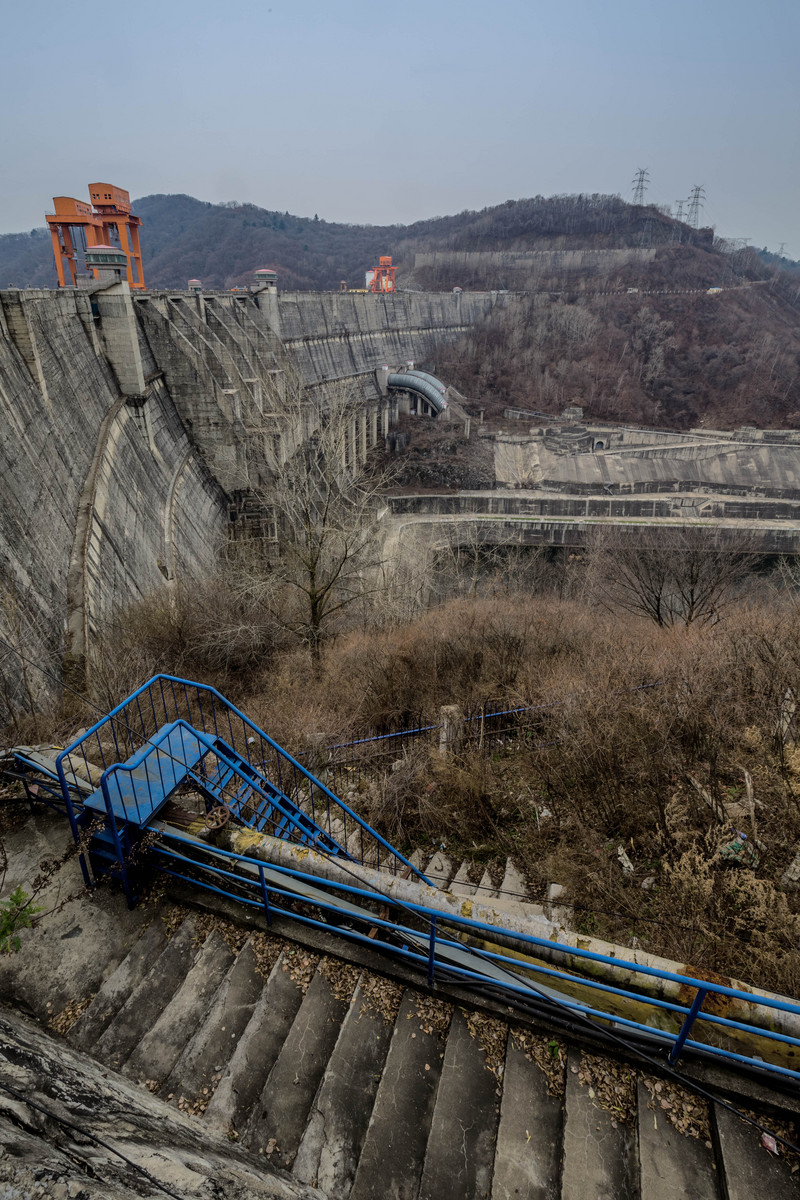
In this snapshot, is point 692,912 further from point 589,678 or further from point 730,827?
point 589,678

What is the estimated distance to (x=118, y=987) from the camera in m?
4.20

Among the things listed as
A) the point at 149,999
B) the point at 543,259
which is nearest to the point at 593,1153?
the point at 149,999

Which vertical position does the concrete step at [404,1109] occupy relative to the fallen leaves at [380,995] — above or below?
below

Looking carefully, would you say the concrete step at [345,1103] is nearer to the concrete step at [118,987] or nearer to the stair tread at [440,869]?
the concrete step at [118,987]

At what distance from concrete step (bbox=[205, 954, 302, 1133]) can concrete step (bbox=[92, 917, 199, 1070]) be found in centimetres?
64

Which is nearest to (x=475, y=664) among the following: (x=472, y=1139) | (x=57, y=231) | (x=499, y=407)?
(x=472, y=1139)

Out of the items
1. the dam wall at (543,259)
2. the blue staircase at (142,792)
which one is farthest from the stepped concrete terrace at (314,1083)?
the dam wall at (543,259)

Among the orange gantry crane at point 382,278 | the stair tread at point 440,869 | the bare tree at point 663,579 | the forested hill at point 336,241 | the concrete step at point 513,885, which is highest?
the forested hill at point 336,241

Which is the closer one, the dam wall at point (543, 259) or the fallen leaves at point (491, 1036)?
the fallen leaves at point (491, 1036)

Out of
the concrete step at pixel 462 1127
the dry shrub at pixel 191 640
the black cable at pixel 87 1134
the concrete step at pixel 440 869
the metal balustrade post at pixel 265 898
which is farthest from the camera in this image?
the dry shrub at pixel 191 640

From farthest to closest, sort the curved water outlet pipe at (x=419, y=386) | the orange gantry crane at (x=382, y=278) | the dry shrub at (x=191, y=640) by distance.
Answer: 1. the orange gantry crane at (x=382, y=278)
2. the curved water outlet pipe at (x=419, y=386)
3. the dry shrub at (x=191, y=640)

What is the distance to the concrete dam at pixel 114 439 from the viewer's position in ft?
42.4

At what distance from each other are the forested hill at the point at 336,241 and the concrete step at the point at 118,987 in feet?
373

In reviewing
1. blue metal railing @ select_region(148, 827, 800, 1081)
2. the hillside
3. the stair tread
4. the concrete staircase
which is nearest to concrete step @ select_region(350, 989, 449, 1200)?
the concrete staircase
